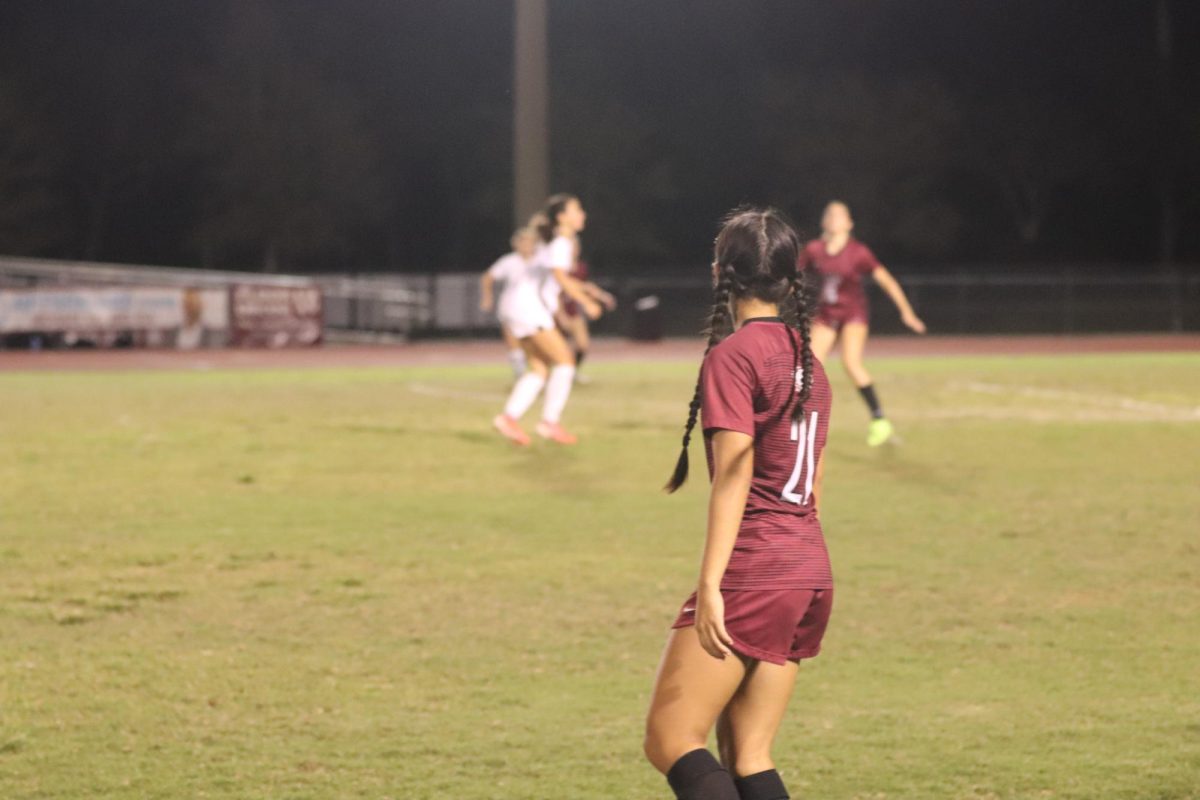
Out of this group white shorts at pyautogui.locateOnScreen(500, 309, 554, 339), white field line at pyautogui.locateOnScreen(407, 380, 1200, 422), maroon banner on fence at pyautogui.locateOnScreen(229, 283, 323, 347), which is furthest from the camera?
maroon banner on fence at pyautogui.locateOnScreen(229, 283, 323, 347)

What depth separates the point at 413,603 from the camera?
7996 mm

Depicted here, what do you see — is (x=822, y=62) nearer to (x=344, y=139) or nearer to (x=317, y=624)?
(x=344, y=139)

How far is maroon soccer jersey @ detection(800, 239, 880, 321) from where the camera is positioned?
14234 millimetres

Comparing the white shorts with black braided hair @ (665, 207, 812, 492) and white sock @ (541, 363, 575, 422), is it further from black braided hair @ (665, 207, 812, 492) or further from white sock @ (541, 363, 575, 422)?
black braided hair @ (665, 207, 812, 492)

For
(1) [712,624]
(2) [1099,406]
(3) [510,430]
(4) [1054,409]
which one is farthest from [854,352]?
(1) [712,624]

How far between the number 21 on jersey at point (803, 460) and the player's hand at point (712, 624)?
317mm

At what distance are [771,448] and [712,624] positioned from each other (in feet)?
1.43

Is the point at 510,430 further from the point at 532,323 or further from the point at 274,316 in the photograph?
the point at 274,316

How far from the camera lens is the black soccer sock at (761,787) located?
369 centimetres

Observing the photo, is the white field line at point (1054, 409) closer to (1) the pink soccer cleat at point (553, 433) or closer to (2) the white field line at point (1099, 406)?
(2) the white field line at point (1099, 406)

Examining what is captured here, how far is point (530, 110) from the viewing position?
22703 mm

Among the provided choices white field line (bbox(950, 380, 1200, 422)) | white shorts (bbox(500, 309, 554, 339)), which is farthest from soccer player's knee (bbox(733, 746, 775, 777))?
white field line (bbox(950, 380, 1200, 422))

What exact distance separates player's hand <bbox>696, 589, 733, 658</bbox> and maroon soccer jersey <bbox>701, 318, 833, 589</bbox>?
112mm

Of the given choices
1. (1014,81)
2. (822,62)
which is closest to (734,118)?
(822,62)
